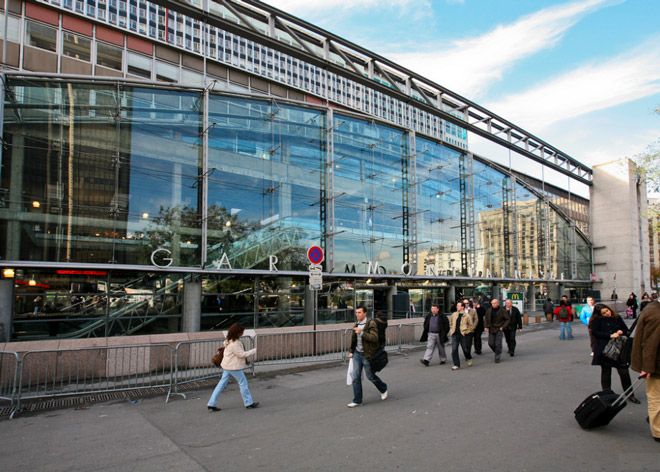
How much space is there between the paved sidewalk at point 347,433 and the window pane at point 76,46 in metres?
21.8

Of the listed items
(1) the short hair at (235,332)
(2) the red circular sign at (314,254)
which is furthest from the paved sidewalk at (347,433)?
(2) the red circular sign at (314,254)

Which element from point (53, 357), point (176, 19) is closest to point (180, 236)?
point (53, 357)

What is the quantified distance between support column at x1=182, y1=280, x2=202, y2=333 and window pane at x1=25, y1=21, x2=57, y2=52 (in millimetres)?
14878

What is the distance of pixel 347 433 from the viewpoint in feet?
19.3

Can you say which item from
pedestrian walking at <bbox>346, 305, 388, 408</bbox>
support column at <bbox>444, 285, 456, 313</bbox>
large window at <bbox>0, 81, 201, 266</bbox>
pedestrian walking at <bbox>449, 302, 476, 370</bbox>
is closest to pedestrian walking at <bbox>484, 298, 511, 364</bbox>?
pedestrian walking at <bbox>449, 302, 476, 370</bbox>

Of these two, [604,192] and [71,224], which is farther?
[604,192]

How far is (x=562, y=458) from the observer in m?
4.82

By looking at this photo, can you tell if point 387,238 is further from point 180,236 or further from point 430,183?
point 180,236

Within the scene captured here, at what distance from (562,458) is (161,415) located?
5654 millimetres

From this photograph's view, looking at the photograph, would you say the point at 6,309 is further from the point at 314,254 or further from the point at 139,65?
the point at 139,65

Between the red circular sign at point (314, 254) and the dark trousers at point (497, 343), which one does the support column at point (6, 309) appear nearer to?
the red circular sign at point (314, 254)

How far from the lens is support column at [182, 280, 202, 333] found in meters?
17.8

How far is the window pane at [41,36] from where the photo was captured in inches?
875

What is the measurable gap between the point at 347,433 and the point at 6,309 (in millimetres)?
13995
